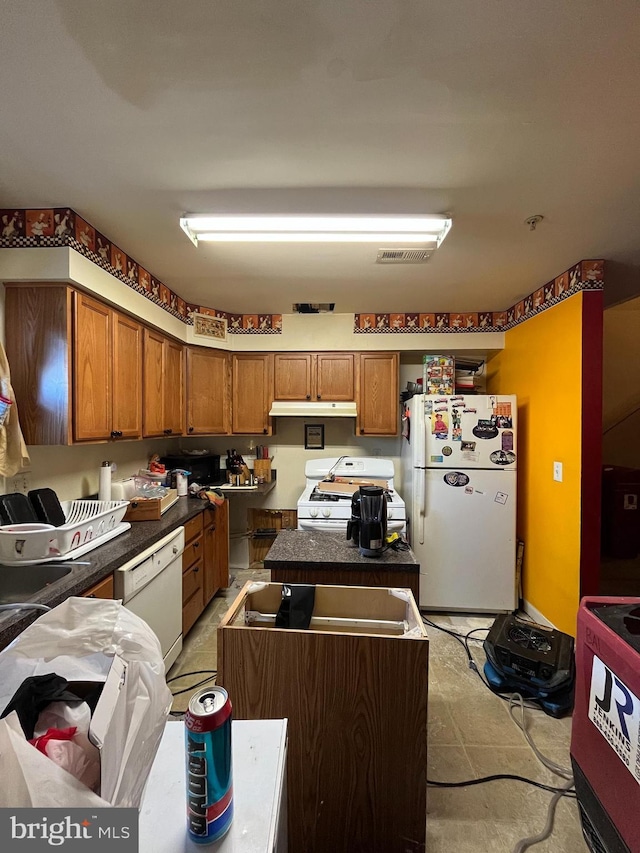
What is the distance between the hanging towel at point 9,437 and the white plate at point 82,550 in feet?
1.39

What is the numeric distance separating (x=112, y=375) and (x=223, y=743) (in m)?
2.13

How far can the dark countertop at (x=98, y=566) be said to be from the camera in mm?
1202

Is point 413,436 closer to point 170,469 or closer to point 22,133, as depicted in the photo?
point 170,469

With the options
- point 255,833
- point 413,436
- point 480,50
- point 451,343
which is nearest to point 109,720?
point 255,833

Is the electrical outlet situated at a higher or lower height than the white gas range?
higher

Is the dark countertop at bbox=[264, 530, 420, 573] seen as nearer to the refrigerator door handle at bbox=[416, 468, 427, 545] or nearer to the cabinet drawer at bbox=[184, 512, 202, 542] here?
the cabinet drawer at bbox=[184, 512, 202, 542]

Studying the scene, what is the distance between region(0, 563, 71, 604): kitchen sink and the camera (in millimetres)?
→ 1613

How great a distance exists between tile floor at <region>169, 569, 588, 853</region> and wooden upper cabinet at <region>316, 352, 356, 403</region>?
2.14 metres

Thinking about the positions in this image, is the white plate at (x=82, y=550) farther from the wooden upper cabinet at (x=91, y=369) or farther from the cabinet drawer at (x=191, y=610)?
the cabinet drawer at (x=191, y=610)

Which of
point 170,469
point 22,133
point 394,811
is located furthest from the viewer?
point 170,469

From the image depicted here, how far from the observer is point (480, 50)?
104 centimetres

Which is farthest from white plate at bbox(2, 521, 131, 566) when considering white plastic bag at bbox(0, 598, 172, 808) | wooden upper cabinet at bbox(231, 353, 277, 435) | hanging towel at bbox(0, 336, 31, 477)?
wooden upper cabinet at bbox(231, 353, 277, 435)

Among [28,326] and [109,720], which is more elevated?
[28,326]

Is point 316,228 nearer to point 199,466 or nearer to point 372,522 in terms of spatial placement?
point 372,522
